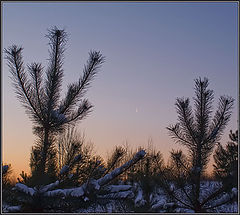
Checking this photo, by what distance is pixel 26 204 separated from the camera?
2930 millimetres

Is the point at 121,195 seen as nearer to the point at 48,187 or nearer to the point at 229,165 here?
the point at 48,187

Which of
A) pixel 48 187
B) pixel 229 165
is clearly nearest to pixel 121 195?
pixel 48 187

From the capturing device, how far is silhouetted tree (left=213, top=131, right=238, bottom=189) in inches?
194

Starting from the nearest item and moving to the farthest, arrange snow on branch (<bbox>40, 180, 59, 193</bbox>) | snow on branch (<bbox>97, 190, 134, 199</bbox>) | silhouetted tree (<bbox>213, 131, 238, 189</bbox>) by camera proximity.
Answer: snow on branch (<bbox>97, 190, 134, 199</bbox>)
snow on branch (<bbox>40, 180, 59, 193</bbox>)
silhouetted tree (<bbox>213, 131, 238, 189</bbox>)

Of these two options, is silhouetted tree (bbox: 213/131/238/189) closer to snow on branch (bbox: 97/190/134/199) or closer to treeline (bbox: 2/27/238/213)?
treeline (bbox: 2/27/238/213)

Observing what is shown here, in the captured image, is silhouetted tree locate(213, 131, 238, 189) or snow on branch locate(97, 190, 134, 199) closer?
snow on branch locate(97, 190, 134, 199)

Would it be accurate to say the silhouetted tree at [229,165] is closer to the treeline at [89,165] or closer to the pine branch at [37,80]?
the treeline at [89,165]

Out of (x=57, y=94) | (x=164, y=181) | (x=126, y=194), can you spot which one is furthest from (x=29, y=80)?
(x=164, y=181)

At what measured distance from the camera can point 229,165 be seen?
17.5 ft

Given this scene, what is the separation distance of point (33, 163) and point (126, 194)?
2.20 m

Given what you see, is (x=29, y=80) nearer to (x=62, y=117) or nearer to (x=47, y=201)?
(x=62, y=117)

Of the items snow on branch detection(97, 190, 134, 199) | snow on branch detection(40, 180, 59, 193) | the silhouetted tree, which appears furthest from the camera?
the silhouetted tree

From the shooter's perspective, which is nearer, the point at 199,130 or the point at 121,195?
the point at 121,195

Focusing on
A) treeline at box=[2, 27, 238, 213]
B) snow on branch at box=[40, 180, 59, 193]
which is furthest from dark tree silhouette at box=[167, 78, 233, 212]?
snow on branch at box=[40, 180, 59, 193]
